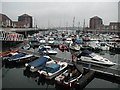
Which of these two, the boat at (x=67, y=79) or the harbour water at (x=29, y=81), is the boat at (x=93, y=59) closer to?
the harbour water at (x=29, y=81)

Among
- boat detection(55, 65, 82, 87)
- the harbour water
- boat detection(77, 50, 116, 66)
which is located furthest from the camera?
boat detection(77, 50, 116, 66)

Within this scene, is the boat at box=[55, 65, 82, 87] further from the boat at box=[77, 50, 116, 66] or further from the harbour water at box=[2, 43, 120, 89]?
the boat at box=[77, 50, 116, 66]

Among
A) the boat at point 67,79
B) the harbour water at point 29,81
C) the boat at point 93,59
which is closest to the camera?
the boat at point 67,79

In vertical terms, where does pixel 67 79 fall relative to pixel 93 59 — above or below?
below

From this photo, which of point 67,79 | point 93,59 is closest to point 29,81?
point 67,79

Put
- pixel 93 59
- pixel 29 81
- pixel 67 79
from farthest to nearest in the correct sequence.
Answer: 1. pixel 93 59
2. pixel 29 81
3. pixel 67 79

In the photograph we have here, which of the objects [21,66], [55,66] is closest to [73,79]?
[55,66]

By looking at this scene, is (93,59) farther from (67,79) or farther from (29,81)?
(29,81)

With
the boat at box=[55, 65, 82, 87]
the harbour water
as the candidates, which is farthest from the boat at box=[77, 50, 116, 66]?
the boat at box=[55, 65, 82, 87]

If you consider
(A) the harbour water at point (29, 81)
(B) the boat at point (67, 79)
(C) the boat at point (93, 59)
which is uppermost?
(C) the boat at point (93, 59)

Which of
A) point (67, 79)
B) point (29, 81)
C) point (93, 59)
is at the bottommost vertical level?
point (29, 81)

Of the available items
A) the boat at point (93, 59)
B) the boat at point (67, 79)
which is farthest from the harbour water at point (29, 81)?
the boat at point (93, 59)

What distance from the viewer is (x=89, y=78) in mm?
13906

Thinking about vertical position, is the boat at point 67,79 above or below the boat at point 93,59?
below
